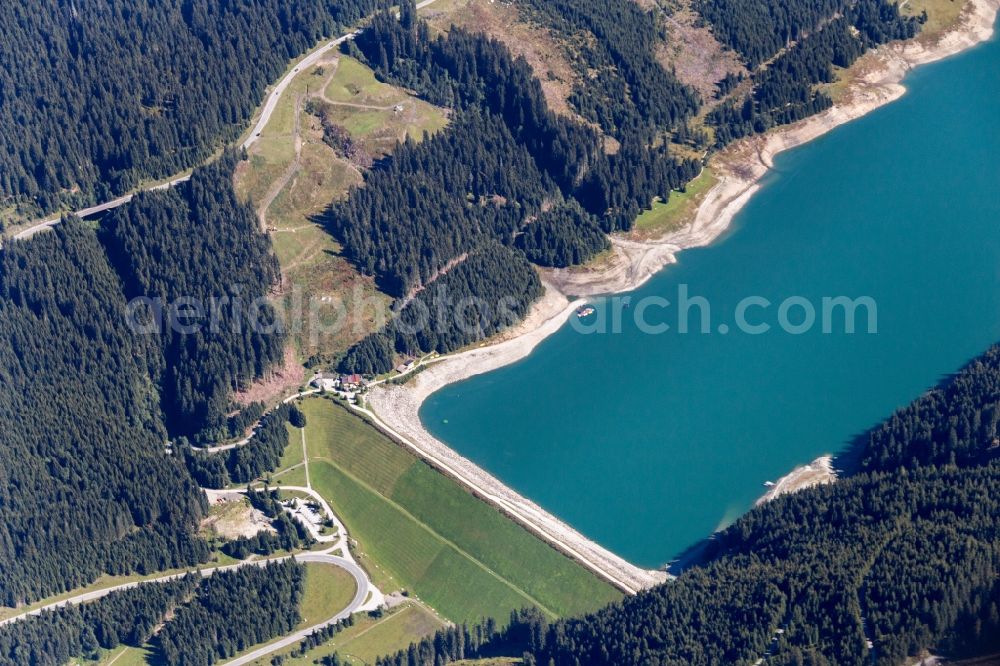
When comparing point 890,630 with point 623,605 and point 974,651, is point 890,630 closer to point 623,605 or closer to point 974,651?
point 974,651

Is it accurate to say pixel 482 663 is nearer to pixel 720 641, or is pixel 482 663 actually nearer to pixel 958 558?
pixel 720 641

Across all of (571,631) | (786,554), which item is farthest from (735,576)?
(571,631)

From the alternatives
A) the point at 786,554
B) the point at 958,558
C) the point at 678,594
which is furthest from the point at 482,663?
the point at 958,558

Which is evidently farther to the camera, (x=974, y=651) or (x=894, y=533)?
(x=894, y=533)

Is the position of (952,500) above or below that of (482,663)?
above

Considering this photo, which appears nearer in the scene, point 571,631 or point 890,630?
point 890,630

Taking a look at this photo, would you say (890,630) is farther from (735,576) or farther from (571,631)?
(571,631)

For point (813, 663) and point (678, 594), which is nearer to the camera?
point (813, 663)
